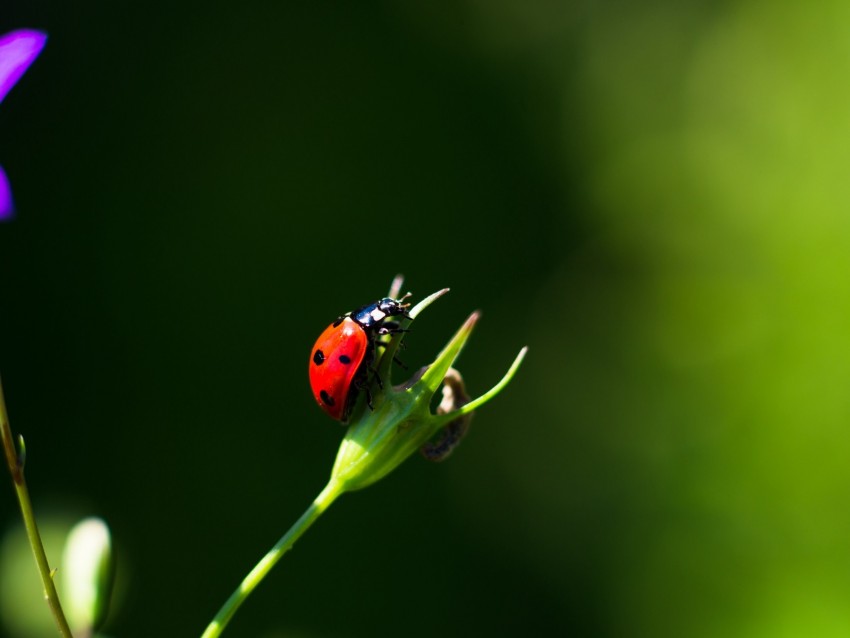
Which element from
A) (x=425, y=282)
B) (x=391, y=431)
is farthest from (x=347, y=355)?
(x=425, y=282)

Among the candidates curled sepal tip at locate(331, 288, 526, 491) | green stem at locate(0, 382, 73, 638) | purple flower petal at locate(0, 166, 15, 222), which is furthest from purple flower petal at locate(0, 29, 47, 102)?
curled sepal tip at locate(331, 288, 526, 491)

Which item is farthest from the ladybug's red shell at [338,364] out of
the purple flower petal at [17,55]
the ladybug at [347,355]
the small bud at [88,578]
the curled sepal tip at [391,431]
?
the purple flower petal at [17,55]

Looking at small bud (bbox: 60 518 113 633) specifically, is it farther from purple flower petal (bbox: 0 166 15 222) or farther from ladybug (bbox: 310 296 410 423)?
purple flower petal (bbox: 0 166 15 222)

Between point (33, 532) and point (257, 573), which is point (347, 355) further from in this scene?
point (33, 532)

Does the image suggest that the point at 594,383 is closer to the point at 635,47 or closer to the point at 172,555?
the point at 635,47

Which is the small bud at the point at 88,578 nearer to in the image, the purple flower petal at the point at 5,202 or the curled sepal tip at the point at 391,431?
the curled sepal tip at the point at 391,431
